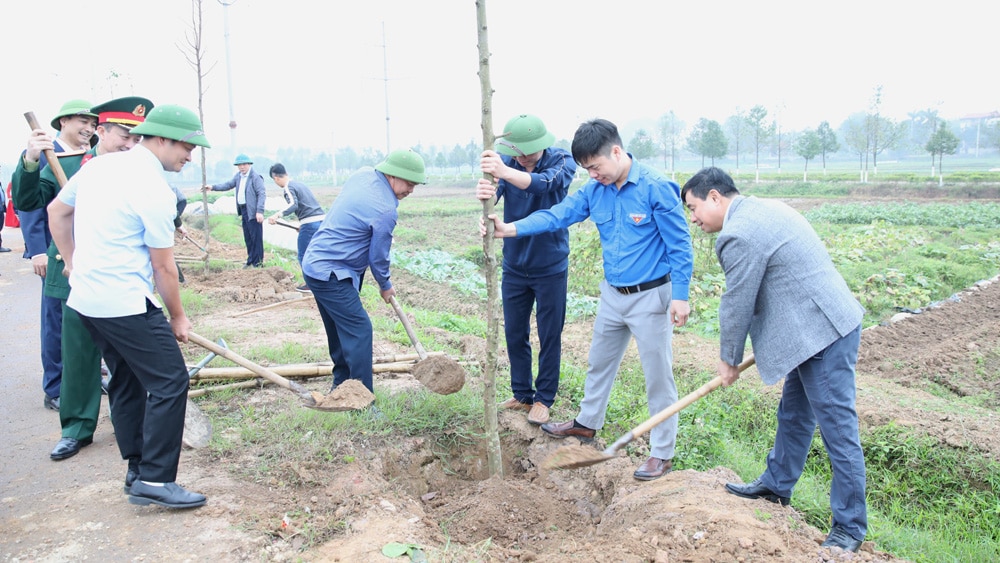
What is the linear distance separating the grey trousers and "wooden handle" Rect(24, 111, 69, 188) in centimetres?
319

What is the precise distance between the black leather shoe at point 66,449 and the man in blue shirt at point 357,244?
62.9 inches

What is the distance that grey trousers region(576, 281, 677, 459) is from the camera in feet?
11.5

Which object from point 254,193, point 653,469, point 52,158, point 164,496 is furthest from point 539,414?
point 254,193

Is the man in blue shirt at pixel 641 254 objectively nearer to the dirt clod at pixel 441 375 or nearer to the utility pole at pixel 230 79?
the dirt clod at pixel 441 375

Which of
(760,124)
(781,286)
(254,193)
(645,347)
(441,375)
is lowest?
(441,375)

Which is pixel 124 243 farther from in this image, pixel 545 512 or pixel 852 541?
pixel 852 541

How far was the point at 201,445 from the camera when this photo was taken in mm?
3781

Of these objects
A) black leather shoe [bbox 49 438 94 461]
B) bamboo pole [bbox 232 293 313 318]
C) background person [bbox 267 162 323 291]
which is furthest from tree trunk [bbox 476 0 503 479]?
background person [bbox 267 162 323 291]

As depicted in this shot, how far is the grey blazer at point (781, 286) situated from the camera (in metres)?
2.82

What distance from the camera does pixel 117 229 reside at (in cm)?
284

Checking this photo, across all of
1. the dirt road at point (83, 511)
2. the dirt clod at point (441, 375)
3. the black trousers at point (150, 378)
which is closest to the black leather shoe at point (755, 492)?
the dirt clod at point (441, 375)

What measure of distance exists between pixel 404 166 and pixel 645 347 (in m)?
1.81

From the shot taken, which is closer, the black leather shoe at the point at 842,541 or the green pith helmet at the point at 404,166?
the black leather shoe at the point at 842,541

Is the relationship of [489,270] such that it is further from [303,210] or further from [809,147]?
[809,147]
